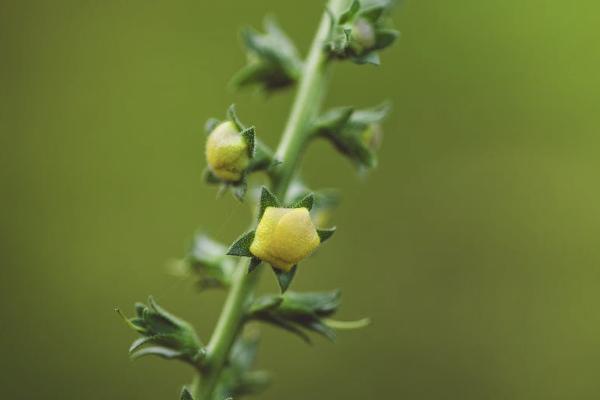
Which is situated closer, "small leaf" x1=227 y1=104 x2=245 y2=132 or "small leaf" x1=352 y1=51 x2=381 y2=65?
"small leaf" x1=227 y1=104 x2=245 y2=132

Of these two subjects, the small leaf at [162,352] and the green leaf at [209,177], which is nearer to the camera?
the small leaf at [162,352]

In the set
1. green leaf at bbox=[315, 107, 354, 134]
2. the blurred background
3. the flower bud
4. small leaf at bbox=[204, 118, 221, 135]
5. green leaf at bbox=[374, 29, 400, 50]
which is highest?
the blurred background

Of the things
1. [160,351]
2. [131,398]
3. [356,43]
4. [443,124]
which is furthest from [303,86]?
[443,124]

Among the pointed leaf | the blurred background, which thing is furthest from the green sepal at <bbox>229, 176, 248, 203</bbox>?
the blurred background

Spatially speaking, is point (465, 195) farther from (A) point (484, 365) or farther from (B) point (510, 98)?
(A) point (484, 365)

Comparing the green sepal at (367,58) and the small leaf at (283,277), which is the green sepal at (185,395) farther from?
the green sepal at (367,58)

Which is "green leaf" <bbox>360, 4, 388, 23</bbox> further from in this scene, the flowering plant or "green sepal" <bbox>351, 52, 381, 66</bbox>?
"green sepal" <bbox>351, 52, 381, 66</bbox>

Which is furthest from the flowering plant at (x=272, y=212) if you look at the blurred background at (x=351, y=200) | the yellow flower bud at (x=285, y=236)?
the blurred background at (x=351, y=200)
